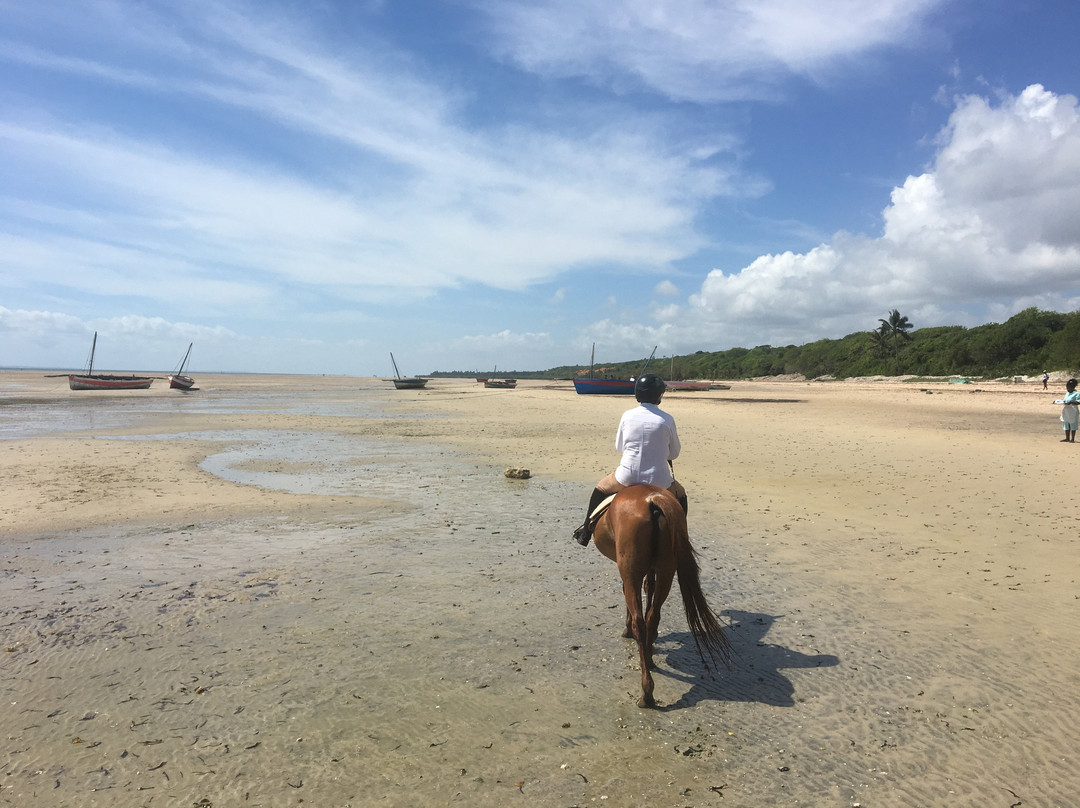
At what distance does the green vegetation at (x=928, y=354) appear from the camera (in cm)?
6244

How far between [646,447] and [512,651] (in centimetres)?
223

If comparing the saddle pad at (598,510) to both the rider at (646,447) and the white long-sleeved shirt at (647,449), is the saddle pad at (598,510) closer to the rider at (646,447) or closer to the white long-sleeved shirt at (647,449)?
the rider at (646,447)

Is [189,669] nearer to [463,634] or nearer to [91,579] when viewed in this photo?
[463,634]

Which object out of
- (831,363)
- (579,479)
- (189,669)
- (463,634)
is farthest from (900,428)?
(831,363)

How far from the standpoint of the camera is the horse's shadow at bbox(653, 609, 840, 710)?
4855mm

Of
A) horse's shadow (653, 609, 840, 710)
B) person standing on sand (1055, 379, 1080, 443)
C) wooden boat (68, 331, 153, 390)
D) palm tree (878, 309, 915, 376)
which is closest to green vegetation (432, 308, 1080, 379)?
palm tree (878, 309, 915, 376)

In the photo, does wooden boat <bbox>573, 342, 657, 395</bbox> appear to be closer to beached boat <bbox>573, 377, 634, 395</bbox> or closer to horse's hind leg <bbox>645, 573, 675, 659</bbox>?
beached boat <bbox>573, 377, 634, 395</bbox>

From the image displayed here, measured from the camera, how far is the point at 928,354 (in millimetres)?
82625

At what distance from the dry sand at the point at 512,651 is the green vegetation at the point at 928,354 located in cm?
5825

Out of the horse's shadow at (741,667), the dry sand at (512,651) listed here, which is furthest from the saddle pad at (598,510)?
the horse's shadow at (741,667)

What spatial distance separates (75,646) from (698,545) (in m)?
7.56

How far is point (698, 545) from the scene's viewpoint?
359 inches

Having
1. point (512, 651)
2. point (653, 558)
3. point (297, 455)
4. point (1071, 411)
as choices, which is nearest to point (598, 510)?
point (653, 558)

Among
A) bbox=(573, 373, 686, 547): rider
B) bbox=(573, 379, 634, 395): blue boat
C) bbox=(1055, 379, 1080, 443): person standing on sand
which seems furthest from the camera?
bbox=(573, 379, 634, 395): blue boat
